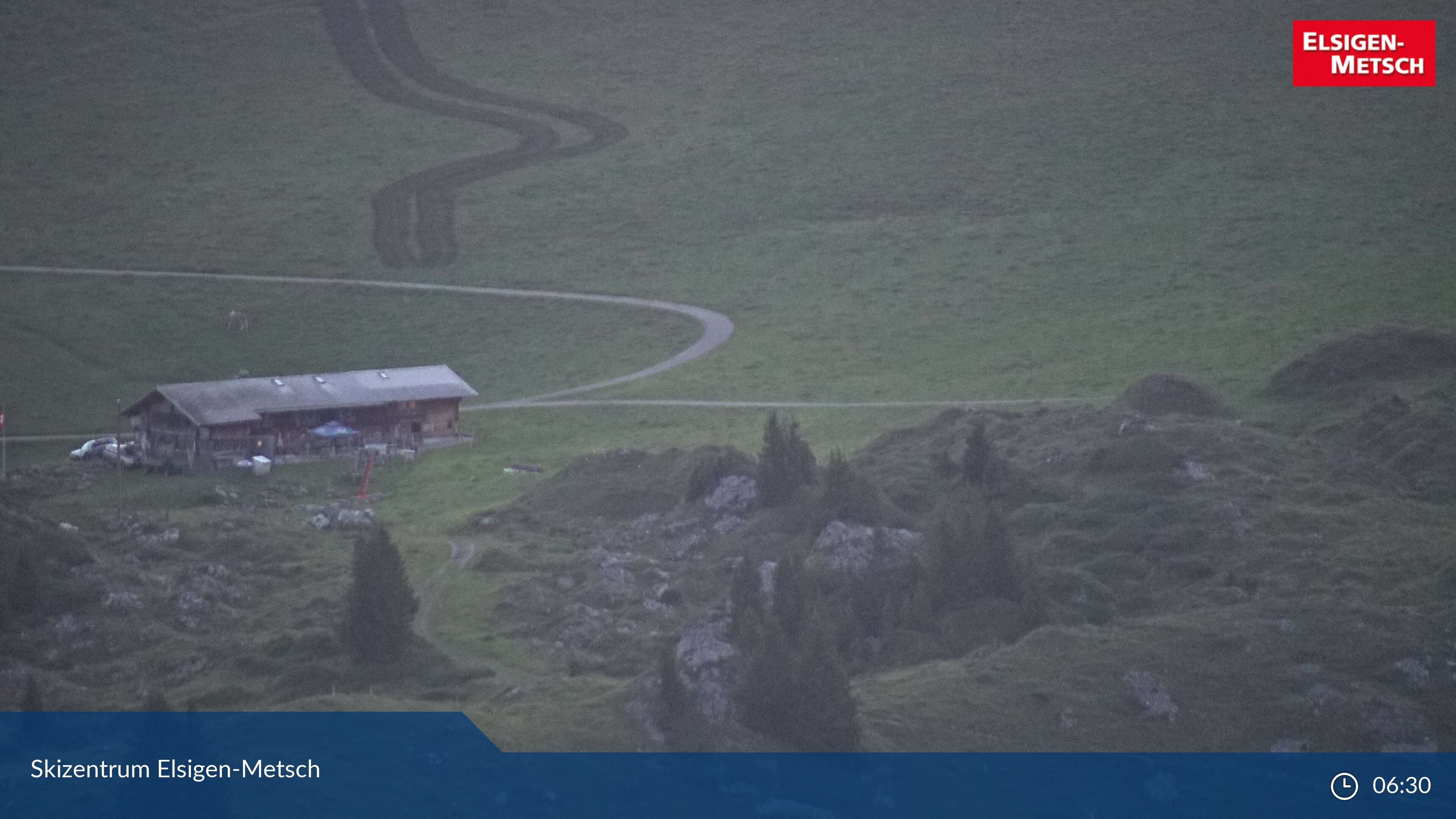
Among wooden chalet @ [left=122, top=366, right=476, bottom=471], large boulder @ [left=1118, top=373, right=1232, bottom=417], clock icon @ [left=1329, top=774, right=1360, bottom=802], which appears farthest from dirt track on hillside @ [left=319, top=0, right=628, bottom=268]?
clock icon @ [left=1329, top=774, right=1360, bottom=802]

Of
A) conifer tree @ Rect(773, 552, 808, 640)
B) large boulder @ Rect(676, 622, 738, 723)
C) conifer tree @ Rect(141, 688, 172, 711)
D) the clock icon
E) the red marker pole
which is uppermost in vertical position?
conifer tree @ Rect(141, 688, 172, 711)

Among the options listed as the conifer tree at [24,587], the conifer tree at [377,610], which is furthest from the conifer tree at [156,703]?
the conifer tree at [24,587]

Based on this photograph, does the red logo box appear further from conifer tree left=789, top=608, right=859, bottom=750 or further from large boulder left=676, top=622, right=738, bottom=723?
conifer tree left=789, top=608, right=859, bottom=750

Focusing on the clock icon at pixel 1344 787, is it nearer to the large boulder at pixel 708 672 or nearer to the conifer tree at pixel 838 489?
the large boulder at pixel 708 672

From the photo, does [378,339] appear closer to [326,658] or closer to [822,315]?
[822,315]

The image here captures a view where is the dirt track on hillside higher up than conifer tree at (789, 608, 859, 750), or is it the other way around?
the dirt track on hillside
